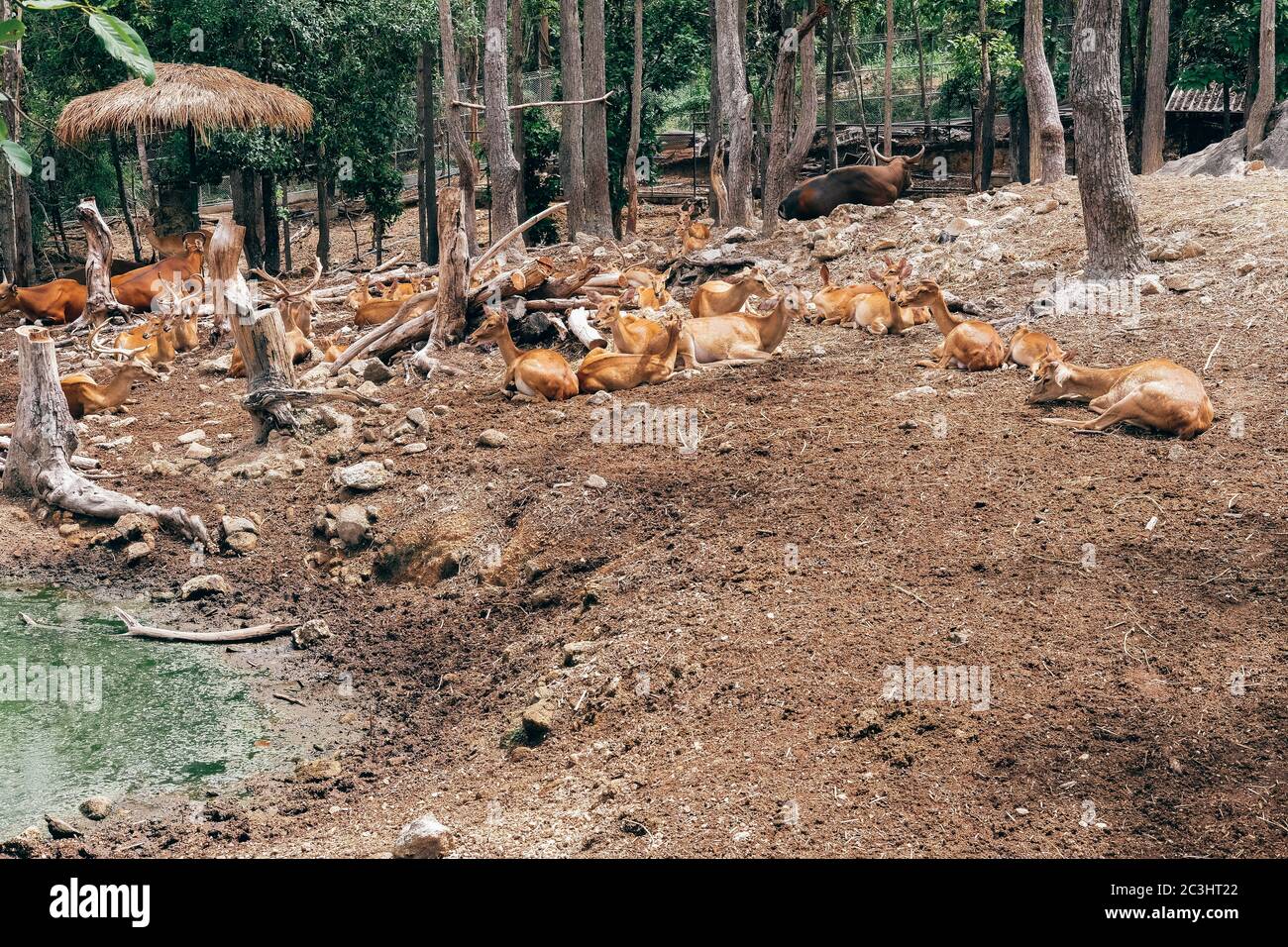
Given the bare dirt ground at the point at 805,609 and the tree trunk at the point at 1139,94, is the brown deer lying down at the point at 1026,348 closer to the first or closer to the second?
the bare dirt ground at the point at 805,609

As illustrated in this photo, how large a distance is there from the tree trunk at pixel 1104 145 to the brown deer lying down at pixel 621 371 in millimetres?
4060

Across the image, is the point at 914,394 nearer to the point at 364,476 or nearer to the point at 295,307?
the point at 364,476

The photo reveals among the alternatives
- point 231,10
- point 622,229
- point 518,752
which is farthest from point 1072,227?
point 622,229

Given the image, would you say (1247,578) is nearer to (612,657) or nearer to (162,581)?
(612,657)

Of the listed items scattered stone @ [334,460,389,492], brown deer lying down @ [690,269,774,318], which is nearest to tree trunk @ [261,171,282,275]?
brown deer lying down @ [690,269,774,318]

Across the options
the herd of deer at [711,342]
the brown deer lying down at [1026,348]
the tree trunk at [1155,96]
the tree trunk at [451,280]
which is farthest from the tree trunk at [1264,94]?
the tree trunk at [451,280]

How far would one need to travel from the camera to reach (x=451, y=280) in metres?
14.1

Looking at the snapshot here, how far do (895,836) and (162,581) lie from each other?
22.2 ft

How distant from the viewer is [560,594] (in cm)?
881

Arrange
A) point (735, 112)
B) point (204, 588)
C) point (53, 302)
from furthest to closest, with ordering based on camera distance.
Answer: point (53, 302)
point (735, 112)
point (204, 588)

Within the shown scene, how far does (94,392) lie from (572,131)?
12.0 metres

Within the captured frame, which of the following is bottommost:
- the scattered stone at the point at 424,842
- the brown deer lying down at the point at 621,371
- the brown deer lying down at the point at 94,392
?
the scattered stone at the point at 424,842

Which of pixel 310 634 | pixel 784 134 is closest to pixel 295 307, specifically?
pixel 784 134

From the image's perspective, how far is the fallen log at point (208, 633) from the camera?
29.9ft
